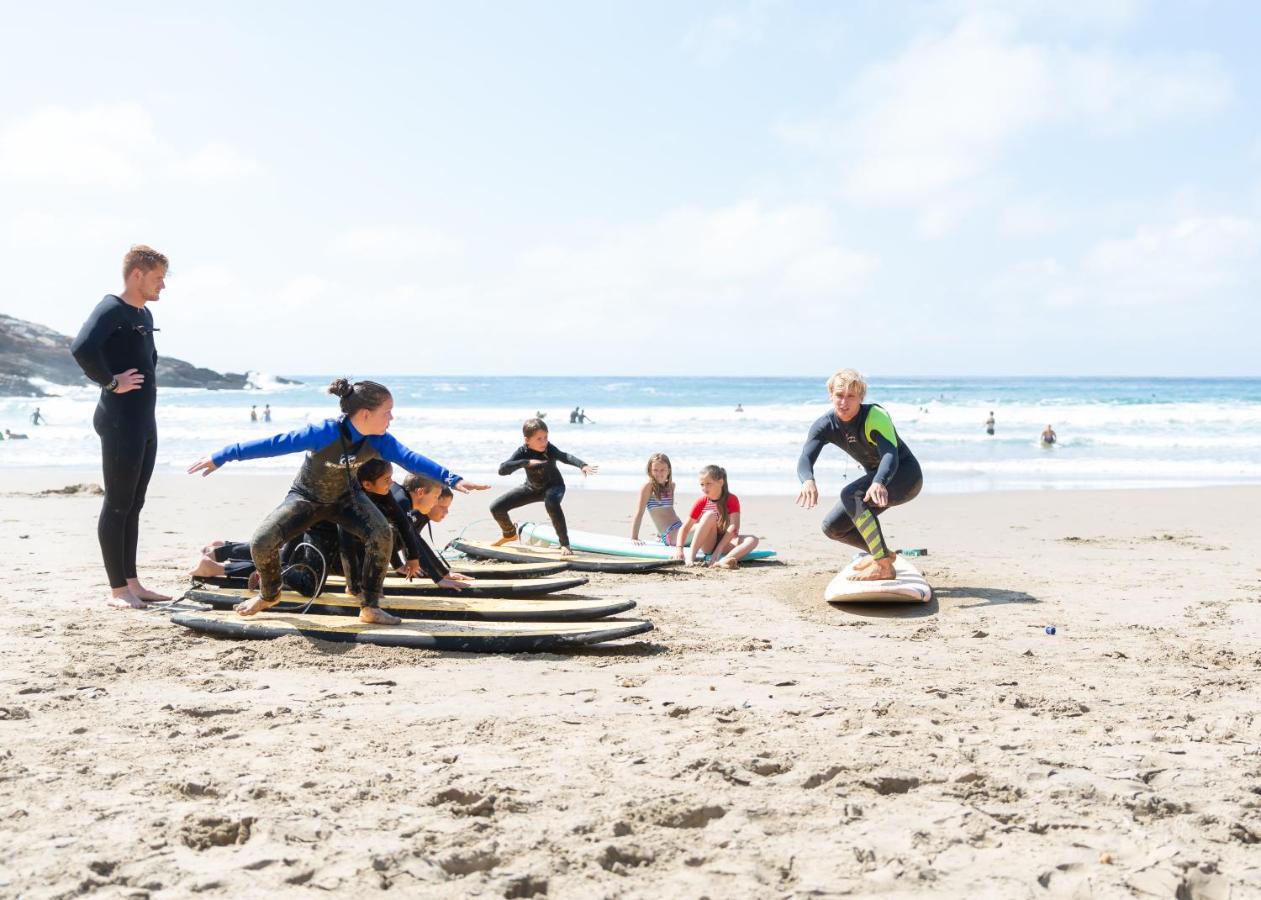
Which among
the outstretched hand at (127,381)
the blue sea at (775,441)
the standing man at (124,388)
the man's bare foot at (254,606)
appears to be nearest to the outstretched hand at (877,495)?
the blue sea at (775,441)

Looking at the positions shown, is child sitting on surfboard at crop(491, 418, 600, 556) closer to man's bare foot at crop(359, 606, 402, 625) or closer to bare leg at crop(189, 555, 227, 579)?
bare leg at crop(189, 555, 227, 579)

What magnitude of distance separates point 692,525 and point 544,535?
1608 mm

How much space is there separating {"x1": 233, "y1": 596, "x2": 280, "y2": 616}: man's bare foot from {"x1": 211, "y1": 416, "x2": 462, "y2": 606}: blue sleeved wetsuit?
0.59 feet

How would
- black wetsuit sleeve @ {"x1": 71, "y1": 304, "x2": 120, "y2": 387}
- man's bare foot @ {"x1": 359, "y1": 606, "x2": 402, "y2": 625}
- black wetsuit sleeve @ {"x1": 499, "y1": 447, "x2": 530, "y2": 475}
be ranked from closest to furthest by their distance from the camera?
1. man's bare foot @ {"x1": 359, "y1": 606, "x2": 402, "y2": 625}
2. black wetsuit sleeve @ {"x1": 71, "y1": 304, "x2": 120, "y2": 387}
3. black wetsuit sleeve @ {"x1": 499, "y1": 447, "x2": 530, "y2": 475}

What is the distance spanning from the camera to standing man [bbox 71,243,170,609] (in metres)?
6.14

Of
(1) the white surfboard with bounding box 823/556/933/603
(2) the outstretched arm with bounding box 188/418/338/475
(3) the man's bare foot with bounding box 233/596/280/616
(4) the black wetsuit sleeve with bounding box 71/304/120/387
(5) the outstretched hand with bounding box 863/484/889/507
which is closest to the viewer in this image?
(2) the outstretched arm with bounding box 188/418/338/475

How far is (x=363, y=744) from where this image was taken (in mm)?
3867

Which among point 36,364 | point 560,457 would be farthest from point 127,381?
point 36,364

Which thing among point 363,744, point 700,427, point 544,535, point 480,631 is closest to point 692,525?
point 544,535

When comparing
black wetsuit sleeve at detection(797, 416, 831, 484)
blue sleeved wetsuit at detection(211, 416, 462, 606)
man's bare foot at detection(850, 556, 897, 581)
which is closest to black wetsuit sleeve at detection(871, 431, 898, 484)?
black wetsuit sleeve at detection(797, 416, 831, 484)

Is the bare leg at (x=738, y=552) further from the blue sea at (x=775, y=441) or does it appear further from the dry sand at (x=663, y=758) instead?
the dry sand at (x=663, y=758)

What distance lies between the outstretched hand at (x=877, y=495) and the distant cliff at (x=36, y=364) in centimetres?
6678

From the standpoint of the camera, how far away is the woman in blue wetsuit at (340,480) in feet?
18.5

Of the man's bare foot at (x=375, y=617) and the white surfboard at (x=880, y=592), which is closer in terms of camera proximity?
the man's bare foot at (x=375, y=617)
